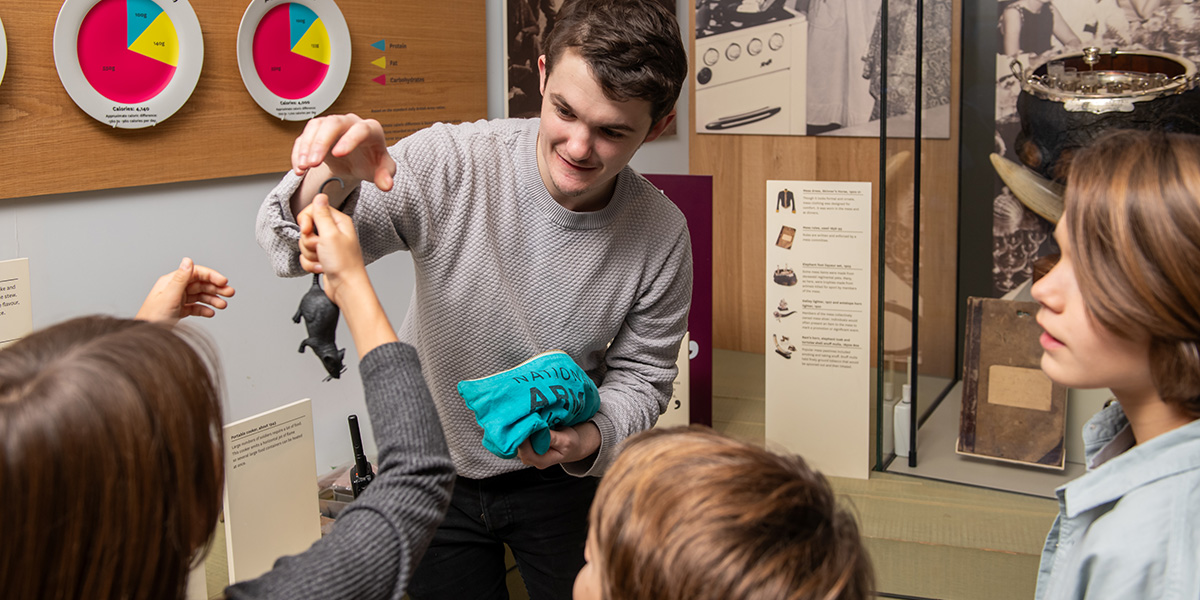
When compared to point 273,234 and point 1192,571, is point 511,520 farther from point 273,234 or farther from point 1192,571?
point 1192,571

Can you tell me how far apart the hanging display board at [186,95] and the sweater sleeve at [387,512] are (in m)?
1.20

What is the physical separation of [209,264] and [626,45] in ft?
4.40

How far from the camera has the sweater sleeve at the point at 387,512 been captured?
3.04 feet

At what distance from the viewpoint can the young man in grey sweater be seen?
1426 millimetres

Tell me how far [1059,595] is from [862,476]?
6.93 ft

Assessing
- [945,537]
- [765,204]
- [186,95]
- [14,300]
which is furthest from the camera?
[765,204]

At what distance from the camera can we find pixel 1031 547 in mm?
2656

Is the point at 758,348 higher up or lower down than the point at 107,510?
lower down

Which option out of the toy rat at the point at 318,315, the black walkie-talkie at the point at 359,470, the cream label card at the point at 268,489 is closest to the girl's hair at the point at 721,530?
the cream label card at the point at 268,489

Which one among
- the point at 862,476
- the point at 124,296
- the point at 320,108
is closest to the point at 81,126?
the point at 124,296

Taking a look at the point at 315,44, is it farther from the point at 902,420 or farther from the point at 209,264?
the point at 902,420

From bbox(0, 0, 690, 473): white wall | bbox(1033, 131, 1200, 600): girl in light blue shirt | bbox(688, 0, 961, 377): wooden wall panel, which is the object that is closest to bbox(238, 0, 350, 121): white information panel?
bbox(0, 0, 690, 473): white wall

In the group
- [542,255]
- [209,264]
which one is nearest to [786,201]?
[542,255]

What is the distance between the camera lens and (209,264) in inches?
88.7
